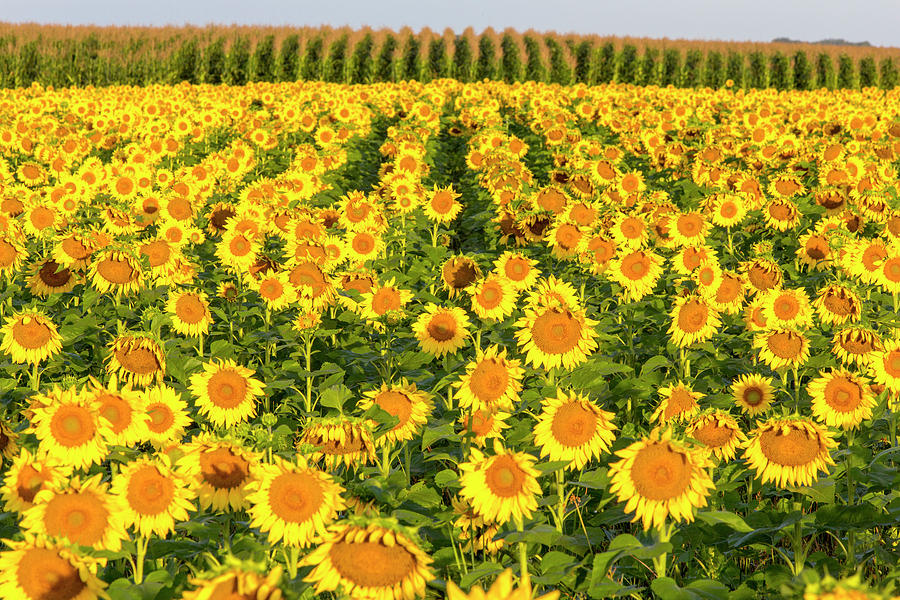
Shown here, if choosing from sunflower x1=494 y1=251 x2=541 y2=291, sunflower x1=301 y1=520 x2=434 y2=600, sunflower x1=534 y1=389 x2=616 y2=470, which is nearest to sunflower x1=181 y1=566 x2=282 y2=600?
sunflower x1=301 y1=520 x2=434 y2=600

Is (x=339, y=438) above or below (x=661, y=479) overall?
below

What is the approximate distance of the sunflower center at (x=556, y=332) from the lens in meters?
5.23

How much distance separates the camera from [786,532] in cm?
431

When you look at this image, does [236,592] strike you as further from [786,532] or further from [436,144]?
[436,144]

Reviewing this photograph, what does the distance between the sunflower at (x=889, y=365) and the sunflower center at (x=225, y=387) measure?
4432mm

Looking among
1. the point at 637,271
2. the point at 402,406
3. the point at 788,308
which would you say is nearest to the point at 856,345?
the point at 788,308

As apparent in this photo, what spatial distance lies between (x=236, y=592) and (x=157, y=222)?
28.2 feet

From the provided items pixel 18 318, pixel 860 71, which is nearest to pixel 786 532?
pixel 18 318

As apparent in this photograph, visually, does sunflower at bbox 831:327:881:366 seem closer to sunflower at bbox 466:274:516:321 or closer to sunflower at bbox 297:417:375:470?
sunflower at bbox 466:274:516:321

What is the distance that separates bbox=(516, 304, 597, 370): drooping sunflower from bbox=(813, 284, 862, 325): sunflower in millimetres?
2783

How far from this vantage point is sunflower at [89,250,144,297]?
7312mm

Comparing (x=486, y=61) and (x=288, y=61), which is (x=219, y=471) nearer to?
(x=486, y=61)

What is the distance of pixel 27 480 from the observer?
3775 mm

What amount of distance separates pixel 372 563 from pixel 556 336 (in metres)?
2.74
